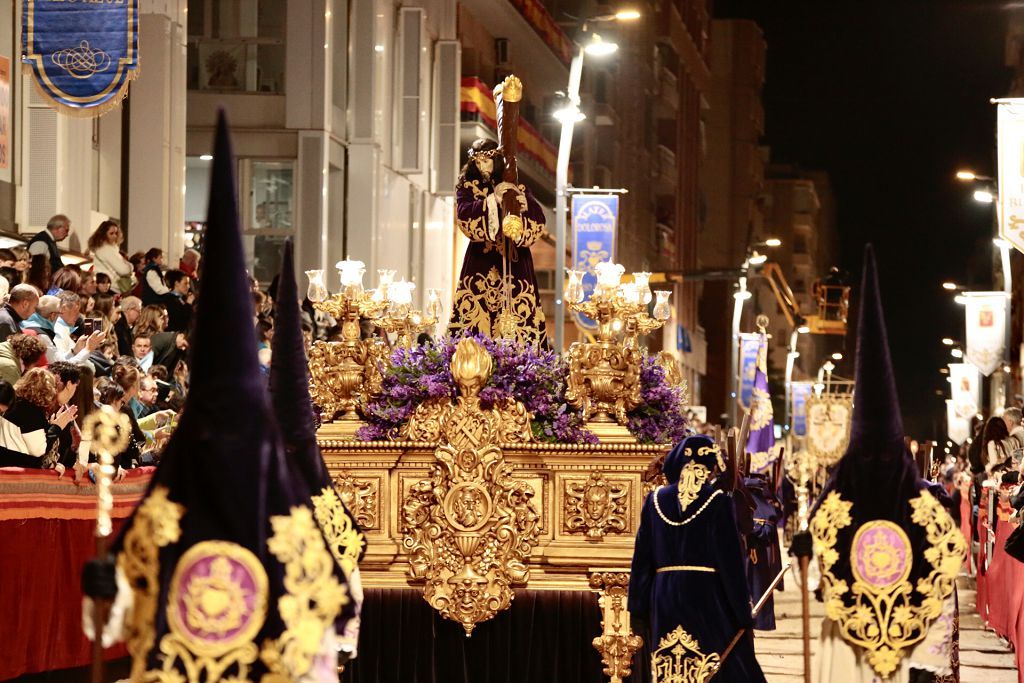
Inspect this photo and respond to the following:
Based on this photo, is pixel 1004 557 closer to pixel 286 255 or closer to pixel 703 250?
pixel 286 255

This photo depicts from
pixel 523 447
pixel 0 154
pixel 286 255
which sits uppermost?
pixel 0 154

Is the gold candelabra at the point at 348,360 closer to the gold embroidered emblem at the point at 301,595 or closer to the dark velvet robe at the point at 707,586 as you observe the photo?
the dark velvet robe at the point at 707,586

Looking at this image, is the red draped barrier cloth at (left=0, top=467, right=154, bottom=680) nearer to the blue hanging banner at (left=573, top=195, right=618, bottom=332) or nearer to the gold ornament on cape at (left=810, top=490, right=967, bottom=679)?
the gold ornament on cape at (left=810, top=490, right=967, bottom=679)

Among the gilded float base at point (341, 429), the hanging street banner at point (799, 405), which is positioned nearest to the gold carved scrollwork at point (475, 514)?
the gilded float base at point (341, 429)

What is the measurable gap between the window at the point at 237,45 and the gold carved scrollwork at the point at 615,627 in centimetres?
1865

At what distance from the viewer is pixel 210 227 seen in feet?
22.4

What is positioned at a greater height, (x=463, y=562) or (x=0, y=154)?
(x=0, y=154)

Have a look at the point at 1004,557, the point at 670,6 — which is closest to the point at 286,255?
the point at 1004,557

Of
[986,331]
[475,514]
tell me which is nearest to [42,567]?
[475,514]

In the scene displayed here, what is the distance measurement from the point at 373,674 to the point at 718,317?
7771 cm

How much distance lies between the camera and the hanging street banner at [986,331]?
140 ft

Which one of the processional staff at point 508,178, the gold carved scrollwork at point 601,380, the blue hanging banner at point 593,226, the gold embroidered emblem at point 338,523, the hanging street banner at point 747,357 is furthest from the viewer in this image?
the hanging street banner at point 747,357

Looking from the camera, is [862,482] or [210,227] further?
[862,482]

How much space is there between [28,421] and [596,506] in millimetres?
3766
